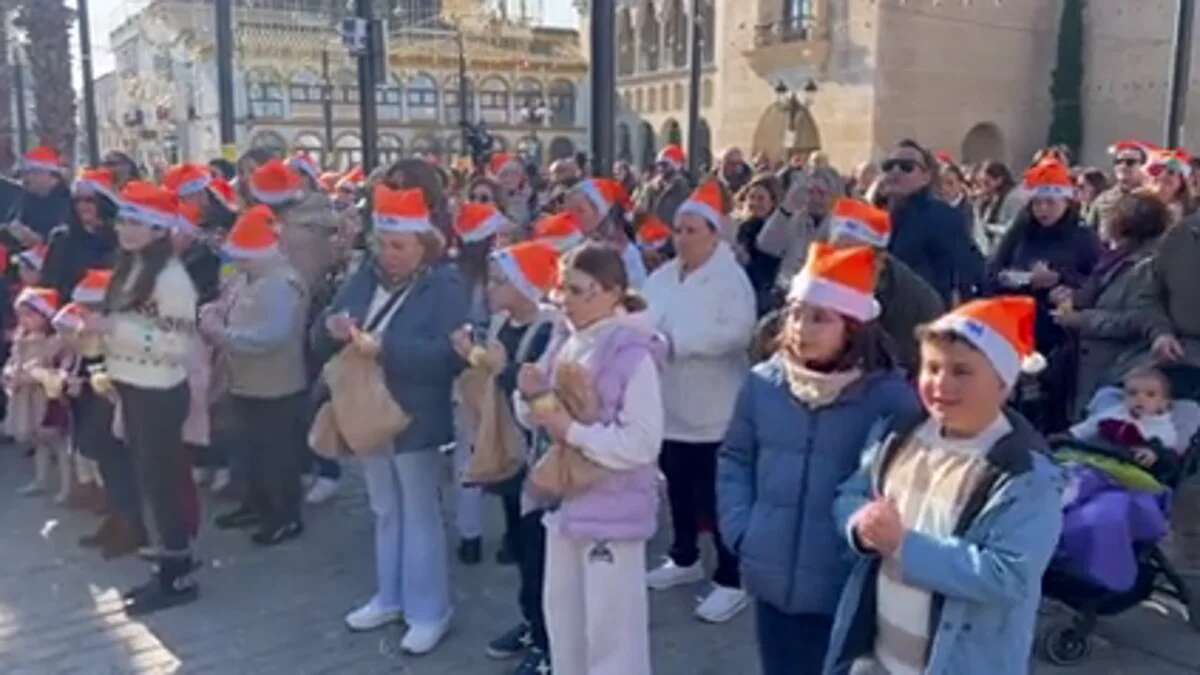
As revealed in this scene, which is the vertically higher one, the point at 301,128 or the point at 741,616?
the point at 301,128

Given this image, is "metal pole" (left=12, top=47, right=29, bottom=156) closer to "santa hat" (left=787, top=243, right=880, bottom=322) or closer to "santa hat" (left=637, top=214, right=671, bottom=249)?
"santa hat" (left=637, top=214, right=671, bottom=249)

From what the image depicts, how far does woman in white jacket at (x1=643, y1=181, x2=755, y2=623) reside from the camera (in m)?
5.02

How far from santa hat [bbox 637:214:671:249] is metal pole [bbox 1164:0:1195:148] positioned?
18.0ft

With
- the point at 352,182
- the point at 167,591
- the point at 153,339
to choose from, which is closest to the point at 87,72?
the point at 352,182

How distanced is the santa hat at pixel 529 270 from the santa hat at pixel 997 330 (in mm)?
1892

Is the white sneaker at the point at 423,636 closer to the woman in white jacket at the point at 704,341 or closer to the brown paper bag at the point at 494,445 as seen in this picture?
the brown paper bag at the point at 494,445

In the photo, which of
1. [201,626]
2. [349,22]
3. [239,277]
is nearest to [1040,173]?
[239,277]

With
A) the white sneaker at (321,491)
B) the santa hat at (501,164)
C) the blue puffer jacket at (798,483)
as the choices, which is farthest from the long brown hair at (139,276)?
the santa hat at (501,164)

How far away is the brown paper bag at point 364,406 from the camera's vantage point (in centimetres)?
457

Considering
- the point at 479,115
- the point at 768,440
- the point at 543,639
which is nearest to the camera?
the point at 768,440

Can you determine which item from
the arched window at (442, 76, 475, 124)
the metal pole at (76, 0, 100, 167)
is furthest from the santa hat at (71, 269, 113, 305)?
the arched window at (442, 76, 475, 124)

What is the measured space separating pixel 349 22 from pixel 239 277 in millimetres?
4005

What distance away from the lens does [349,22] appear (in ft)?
30.1

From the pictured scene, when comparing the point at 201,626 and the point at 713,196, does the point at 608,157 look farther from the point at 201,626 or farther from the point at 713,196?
the point at 201,626
